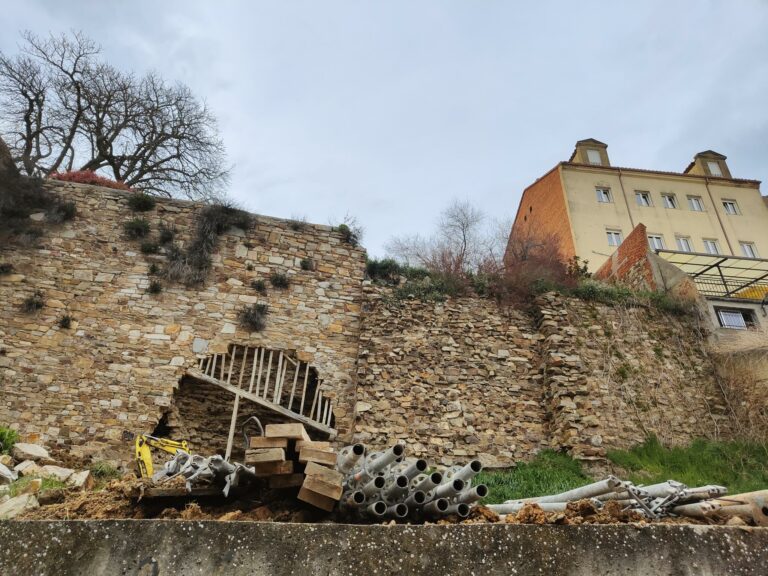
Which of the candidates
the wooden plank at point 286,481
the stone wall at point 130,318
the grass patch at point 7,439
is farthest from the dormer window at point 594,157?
the wooden plank at point 286,481

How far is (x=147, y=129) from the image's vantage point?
17656mm

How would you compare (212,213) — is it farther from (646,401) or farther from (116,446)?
(646,401)

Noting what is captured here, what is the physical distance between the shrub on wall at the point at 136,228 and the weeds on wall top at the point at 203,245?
0.71 metres

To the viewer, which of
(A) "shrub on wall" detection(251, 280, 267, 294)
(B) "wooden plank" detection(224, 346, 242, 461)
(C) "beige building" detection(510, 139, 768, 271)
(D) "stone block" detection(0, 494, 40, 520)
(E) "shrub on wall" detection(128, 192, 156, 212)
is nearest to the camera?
(D) "stone block" detection(0, 494, 40, 520)

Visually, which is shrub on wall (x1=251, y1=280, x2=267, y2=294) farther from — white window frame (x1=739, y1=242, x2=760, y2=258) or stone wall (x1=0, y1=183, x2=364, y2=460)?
white window frame (x1=739, y1=242, x2=760, y2=258)

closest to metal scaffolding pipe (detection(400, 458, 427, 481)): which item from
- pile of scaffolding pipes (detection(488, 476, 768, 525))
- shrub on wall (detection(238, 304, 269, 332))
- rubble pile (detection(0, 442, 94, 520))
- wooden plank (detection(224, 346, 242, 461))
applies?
pile of scaffolding pipes (detection(488, 476, 768, 525))

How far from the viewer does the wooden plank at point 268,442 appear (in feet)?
→ 11.0

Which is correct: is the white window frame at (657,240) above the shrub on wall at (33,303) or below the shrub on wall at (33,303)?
above

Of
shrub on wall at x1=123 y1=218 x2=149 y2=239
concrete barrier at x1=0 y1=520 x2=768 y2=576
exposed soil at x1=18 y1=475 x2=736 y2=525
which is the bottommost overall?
concrete barrier at x1=0 y1=520 x2=768 y2=576

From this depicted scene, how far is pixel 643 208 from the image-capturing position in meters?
22.5

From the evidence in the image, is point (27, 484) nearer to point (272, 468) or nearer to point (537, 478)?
point (272, 468)

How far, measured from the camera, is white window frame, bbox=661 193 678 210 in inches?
908

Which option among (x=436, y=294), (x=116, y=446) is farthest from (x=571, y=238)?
(x=116, y=446)

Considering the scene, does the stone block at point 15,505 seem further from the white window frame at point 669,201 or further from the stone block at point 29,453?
the white window frame at point 669,201
